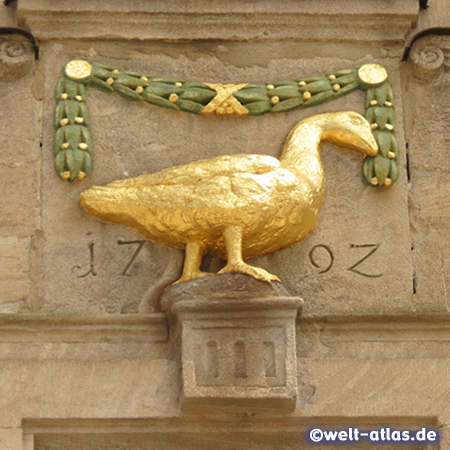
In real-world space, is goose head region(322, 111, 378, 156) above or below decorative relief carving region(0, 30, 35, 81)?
below

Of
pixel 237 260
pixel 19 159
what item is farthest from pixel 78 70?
pixel 237 260

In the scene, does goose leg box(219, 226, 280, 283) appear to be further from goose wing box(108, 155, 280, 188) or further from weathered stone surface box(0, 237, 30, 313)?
weathered stone surface box(0, 237, 30, 313)

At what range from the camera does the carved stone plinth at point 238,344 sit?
5215 millimetres

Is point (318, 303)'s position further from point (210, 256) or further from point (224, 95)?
point (224, 95)

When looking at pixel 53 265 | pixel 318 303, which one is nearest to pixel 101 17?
pixel 53 265

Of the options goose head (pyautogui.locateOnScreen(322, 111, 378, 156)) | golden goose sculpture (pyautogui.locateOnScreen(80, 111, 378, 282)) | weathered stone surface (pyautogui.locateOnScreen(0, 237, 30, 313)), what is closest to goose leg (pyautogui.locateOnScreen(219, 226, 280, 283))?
golden goose sculpture (pyautogui.locateOnScreen(80, 111, 378, 282))

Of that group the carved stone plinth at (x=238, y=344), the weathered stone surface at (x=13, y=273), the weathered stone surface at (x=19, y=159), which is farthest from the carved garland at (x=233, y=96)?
the carved stone plinth at (x=238, y=344)

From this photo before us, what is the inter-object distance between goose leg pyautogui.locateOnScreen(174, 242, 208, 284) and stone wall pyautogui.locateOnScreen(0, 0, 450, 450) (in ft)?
0.28

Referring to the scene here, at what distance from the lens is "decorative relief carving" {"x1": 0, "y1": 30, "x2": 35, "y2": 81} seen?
5828 millimetres

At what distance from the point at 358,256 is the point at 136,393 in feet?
3.22

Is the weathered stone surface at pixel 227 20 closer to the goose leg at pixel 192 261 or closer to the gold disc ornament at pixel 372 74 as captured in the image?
the gold disc ornament at pixel 372 74

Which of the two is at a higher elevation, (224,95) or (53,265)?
(224,95)

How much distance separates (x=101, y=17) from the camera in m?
5.91

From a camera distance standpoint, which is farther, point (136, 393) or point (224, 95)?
point (224, 95)
